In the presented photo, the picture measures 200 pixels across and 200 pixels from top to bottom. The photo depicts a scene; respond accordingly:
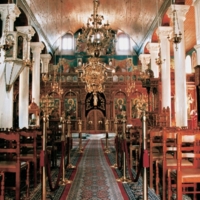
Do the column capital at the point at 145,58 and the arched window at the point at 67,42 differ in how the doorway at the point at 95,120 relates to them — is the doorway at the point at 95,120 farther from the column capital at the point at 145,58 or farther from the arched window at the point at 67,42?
the arched window at the point at 67,42

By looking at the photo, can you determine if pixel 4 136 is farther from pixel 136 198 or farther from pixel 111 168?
pixel 111 168

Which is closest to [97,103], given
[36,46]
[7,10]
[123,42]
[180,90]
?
[123,42]

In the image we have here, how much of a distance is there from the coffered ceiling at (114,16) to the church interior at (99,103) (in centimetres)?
8

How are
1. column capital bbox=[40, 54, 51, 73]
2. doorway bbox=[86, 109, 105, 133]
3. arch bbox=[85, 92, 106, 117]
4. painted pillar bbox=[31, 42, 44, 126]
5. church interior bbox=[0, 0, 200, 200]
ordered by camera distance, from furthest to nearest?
arch bbox=[85, 92, 106, 117] → doorway bbox=[86, 109, 105, 133] → column capital bbox=[40, 54, 51, 73] → painted pillar bbox=[31, 42, 44, 126] → church interior bbox=[0, 0, 200, 200]

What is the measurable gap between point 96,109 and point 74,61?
4.98m

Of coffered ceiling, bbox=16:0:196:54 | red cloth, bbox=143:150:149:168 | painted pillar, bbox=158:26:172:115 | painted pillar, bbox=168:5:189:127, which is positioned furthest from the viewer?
coffered ceiling, bbox=16:0:196:54

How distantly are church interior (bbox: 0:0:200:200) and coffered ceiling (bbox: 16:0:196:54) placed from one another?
0.27 feet

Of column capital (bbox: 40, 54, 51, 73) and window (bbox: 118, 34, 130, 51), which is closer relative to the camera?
column capital (bbox: 40, 54, 51, 73)

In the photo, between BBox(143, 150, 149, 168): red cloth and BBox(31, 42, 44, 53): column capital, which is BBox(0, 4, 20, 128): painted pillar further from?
BBox(143, 150, 149, 168): red cloth

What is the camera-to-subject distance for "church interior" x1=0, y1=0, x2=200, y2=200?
3.74 m

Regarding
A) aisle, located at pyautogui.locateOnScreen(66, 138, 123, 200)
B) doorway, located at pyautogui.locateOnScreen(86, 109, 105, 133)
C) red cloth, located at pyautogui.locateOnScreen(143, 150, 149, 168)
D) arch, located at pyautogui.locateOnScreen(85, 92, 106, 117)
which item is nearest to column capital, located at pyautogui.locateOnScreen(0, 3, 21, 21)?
aisle, located at pyautogui.locateOnScreen(66, 138, 123, 200)

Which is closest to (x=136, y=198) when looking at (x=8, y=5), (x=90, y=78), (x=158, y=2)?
(x=8, y=5)

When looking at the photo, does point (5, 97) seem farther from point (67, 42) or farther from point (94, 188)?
point (67, 42)

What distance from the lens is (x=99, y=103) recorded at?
19938mm
